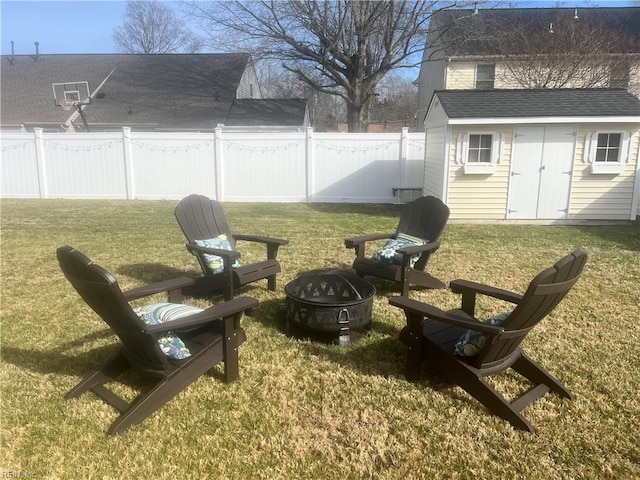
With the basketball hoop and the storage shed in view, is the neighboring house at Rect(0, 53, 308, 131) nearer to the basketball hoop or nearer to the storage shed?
the basketball hoop

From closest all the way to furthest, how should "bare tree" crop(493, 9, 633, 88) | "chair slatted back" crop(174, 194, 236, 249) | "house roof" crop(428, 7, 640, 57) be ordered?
"chair slatted back" crop(174, 194, 236, 249) → "bare tree" crop(493, 9, 633, 88) → "house roof" crop(428, 7, 640, 57)

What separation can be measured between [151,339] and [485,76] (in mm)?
18266

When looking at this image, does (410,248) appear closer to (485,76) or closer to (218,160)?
(218,160)

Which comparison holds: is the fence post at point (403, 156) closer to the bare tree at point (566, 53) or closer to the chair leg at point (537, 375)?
the bare tree at point (566, 53)

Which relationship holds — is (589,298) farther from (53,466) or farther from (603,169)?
(603,169)

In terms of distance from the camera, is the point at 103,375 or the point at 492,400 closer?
the point at 492,400

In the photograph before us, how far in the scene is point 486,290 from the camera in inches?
132

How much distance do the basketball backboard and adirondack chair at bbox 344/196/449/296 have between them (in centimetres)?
1602

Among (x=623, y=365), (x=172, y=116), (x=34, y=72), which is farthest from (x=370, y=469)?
(x=34, y=72)

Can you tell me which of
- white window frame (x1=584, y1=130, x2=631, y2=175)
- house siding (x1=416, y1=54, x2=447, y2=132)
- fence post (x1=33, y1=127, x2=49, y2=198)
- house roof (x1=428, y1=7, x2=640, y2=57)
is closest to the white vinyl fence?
fence post (x1=33, y1=127, x2=49, y2=198)

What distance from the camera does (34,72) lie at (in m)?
20.3

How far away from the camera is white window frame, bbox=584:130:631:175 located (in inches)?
366

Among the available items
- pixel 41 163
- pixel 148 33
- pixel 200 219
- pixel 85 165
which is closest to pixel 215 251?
pixel 200 219

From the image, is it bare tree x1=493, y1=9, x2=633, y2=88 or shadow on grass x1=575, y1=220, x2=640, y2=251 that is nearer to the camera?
shadow on grass x1=575, y1=220, x2=640, y2=251
